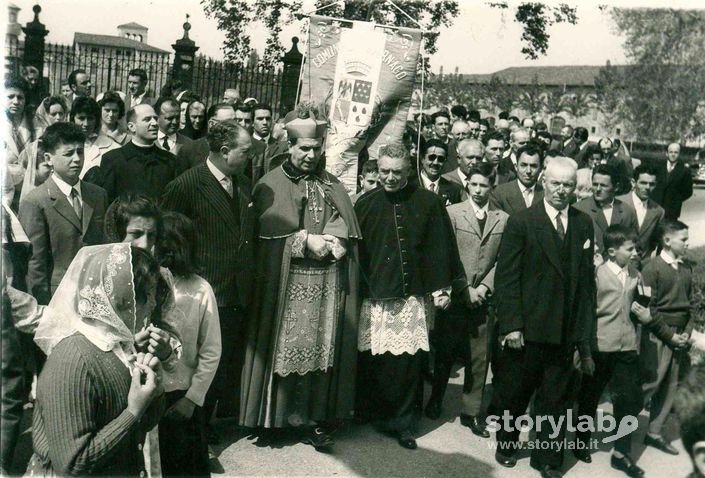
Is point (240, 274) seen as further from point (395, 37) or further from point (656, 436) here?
point (656, 436)

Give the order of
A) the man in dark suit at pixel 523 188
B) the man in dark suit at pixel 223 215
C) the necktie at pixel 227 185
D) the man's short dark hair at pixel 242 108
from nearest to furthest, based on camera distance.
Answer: the man in dark suit at pixel 223 215 → the necktie at pixel 227 185 → the man in dark suit at pixel 523 188 → the man's short dark hair at pixel 242 108

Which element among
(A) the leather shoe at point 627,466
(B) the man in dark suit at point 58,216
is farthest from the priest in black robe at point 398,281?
(B) the man in dark suit at point 58,216

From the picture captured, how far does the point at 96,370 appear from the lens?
7.48ft

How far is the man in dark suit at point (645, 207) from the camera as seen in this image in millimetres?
6305

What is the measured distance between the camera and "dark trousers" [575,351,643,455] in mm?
4684

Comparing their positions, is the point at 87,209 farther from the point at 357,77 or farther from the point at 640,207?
the point at 640,207

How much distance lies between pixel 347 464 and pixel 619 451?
1713 mm

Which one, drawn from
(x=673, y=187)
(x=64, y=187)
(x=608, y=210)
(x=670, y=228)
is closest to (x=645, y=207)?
(x=608, y=210)

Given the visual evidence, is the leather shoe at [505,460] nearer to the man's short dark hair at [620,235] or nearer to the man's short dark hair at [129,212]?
the man's short dark hair at [620,235]

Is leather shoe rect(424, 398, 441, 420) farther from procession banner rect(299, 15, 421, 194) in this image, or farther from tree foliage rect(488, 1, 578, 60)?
tree foliage rect(488, 1, 578, 60)

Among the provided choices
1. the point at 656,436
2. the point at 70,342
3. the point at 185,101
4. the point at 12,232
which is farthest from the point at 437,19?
the point at 70,342

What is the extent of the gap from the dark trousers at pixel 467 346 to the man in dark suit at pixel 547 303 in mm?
572

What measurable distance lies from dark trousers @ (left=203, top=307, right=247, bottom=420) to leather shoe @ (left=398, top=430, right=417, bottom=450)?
1.06 m

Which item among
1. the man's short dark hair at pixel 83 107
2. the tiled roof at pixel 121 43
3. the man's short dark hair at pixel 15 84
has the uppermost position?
the tiled roof at pixel 121 43
